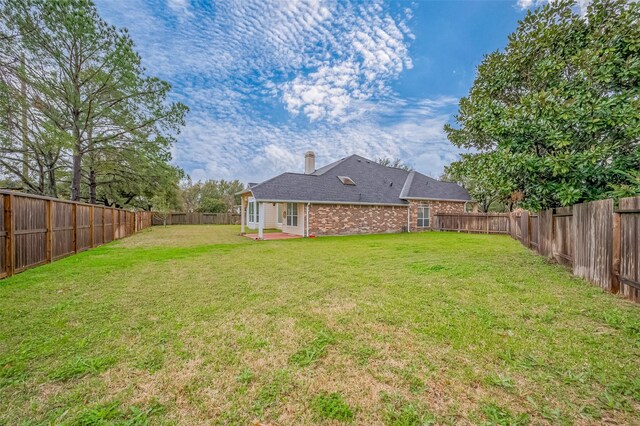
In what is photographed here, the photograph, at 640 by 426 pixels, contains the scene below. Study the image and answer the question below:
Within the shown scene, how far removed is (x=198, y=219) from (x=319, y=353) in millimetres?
32689

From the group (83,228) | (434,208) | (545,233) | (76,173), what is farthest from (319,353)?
(434,208)

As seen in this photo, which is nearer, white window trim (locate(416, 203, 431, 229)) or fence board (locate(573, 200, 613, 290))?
fence board (locate(573, 200, 613, 290))

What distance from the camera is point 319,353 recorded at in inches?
106

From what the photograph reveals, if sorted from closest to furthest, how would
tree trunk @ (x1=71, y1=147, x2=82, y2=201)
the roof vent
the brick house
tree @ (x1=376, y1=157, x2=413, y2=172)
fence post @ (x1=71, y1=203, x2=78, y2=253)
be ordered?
fence post @ (x1=71, y1=203, x2=78, y2=253), tree trunk @ (x1=71, y1=147, x2=82, y2=201), the brick house, the roof vent, tree @ (x1=376, y1=157, x2=413, y2=172)

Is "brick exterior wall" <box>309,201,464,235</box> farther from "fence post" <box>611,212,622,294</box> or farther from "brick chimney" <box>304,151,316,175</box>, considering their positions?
"fence post" <box>611,212,622,294</box>

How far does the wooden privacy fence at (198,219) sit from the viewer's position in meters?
31.0

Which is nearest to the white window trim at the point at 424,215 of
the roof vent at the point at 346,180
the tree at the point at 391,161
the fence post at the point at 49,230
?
the roof vent at the point at 346,180

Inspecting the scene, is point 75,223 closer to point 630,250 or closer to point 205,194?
point 630,250

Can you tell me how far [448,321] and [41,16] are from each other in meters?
18.5

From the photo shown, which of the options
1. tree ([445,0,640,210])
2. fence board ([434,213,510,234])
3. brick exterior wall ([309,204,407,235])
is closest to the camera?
tree ([445,0,640,210])

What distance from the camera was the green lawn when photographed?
76.5 inches

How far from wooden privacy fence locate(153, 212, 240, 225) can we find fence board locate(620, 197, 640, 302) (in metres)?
32.1

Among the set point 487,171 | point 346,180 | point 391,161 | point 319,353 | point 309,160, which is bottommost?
point 319,353

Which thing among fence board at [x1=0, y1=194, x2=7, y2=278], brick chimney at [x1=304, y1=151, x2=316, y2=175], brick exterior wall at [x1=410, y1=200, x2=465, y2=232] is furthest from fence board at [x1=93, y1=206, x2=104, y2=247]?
brick exterior wall at [x1=410, y1=200, x2=465, y2=232]
